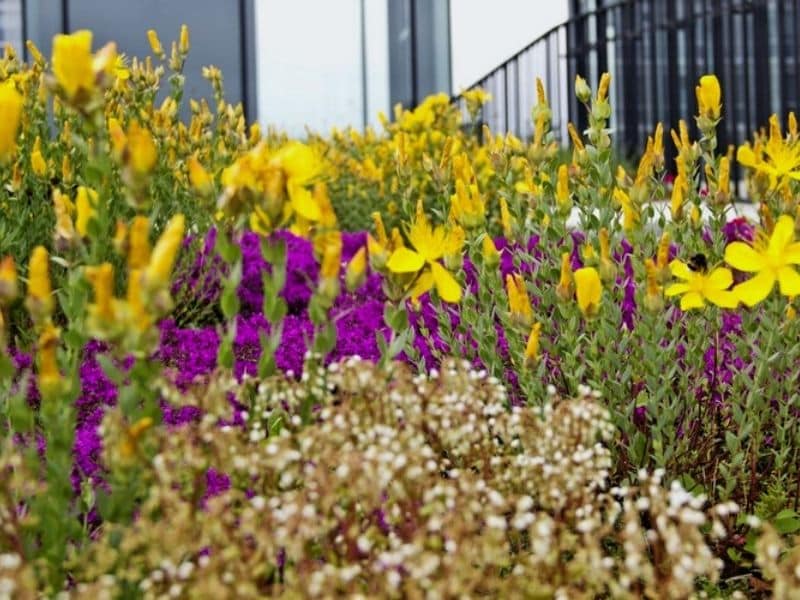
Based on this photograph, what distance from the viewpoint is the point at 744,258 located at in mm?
1608

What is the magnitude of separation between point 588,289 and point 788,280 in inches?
11.1

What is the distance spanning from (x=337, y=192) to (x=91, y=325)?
5939 mm

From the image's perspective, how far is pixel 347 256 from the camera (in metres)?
4.38

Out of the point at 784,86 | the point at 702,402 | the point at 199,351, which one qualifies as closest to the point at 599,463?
the point at 702,402

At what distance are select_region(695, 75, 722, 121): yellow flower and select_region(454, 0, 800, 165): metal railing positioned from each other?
18.5 ft

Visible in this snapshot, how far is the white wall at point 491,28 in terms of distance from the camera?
1128 centimetres

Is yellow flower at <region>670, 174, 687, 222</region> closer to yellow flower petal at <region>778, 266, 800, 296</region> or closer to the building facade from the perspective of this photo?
yellow flower petal at <region>778, 266, 800, 296</region>

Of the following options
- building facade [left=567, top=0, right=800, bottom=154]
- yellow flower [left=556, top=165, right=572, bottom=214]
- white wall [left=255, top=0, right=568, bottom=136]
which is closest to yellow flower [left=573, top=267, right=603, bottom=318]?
yellow flower [left=556, top=165, right=572, bottom=214]

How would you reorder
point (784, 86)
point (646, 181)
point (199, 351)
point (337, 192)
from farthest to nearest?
point (784, 86), point (337, 192), point (199, 351), point (646, 181)

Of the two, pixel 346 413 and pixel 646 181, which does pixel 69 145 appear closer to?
pixel 646 181

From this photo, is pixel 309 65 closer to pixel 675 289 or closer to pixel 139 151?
pixel 675 289

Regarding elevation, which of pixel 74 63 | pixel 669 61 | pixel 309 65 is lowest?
pixel 74 63

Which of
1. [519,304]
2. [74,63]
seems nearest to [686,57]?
[519,304]

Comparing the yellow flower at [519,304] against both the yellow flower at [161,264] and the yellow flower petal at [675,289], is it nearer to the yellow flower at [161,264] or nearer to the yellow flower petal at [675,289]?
the yellow flower petal at [675,289]
